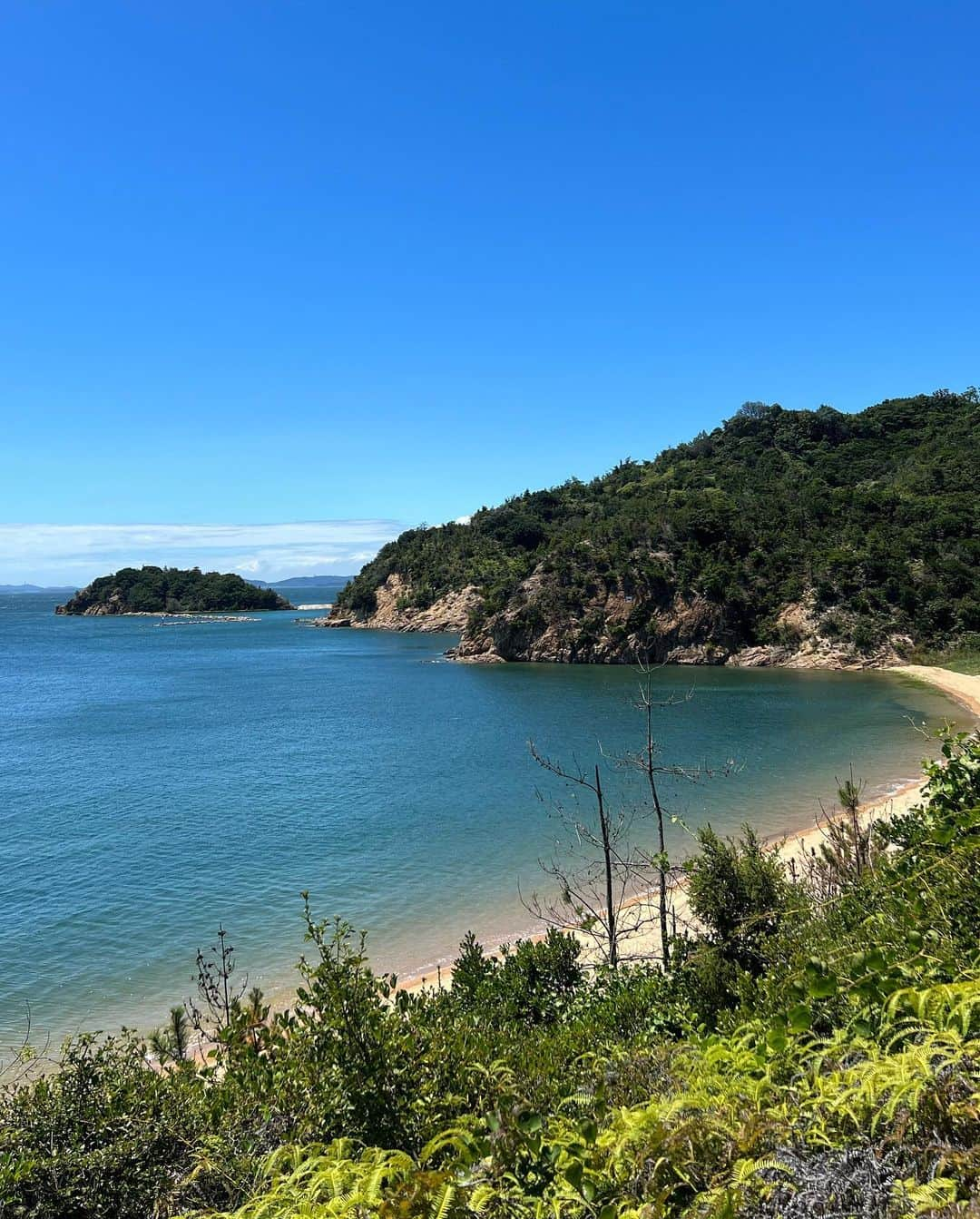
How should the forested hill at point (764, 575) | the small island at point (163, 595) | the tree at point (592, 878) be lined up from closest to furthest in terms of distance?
the tree at point (592, 878)
the forested hill at point (764, 575)
the small island at point (163, 595)

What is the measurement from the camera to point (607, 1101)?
388 centimetres

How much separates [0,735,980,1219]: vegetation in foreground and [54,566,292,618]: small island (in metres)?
175

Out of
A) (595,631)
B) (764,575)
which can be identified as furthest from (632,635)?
(764,575)

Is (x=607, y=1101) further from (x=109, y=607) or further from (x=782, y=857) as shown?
(x=109, y=607)

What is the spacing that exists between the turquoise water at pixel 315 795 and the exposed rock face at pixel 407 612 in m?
41.0

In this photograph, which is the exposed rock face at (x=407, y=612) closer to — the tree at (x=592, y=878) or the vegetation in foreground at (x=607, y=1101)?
the tree at (x=592, y=878)

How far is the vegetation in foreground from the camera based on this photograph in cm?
269

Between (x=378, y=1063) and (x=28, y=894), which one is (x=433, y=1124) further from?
(x=28, y=894)

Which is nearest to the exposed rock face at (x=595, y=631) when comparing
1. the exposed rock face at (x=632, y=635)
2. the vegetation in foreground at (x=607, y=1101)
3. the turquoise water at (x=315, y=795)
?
the exposed rock face at (x=632, y=635)

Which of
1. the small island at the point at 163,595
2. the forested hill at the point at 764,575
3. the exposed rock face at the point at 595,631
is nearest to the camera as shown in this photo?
the forested hill at the point at 764,575

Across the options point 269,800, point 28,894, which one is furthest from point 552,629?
point 28,894

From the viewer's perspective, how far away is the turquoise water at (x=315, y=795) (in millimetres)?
15914

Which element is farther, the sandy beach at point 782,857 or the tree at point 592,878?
the tree at point 592,878

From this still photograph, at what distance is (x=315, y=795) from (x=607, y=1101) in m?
25.6
